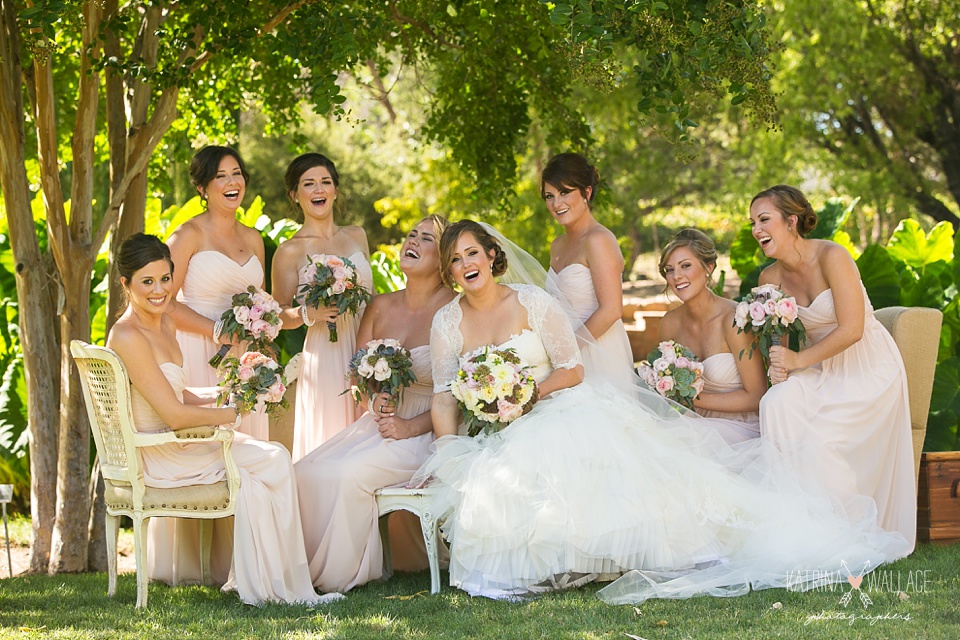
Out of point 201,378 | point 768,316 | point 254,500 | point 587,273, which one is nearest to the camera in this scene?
point 254,500

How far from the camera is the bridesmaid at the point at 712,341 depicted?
18.9 feet

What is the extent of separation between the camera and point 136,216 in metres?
6.75

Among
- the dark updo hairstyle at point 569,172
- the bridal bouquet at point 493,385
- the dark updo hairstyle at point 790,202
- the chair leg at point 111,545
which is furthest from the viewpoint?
the dark updo hairstyle at point 569,172

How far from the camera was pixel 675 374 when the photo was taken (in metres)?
5.61

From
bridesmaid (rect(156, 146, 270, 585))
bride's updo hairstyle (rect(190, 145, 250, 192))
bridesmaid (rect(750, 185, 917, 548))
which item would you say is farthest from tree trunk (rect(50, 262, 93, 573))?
bridesmaid (rect(750, 185, 917, 548))

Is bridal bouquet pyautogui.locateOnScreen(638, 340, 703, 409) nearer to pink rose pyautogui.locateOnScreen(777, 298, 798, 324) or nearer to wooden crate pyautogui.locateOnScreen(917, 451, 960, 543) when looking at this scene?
pink rose pyautogui.locateOnScreen(777, 298, 798, 324)

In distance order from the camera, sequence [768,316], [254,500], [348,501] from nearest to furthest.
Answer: [254,500] < [348,501] < [768,316]

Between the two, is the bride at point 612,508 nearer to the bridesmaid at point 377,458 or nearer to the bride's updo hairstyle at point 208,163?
the bridesmaid at point 377,458

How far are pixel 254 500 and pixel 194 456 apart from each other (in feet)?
1.18

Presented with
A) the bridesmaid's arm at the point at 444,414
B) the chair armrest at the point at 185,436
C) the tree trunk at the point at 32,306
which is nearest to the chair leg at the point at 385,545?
the bridesmaid's arm at the point at 444,414

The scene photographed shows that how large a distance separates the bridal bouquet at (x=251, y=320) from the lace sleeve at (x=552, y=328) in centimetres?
133

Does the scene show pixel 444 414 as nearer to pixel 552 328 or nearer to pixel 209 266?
pixel 552 328

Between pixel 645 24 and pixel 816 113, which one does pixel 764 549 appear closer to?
pixel 645 24

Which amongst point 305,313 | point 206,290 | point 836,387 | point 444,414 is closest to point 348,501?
point 444,414
